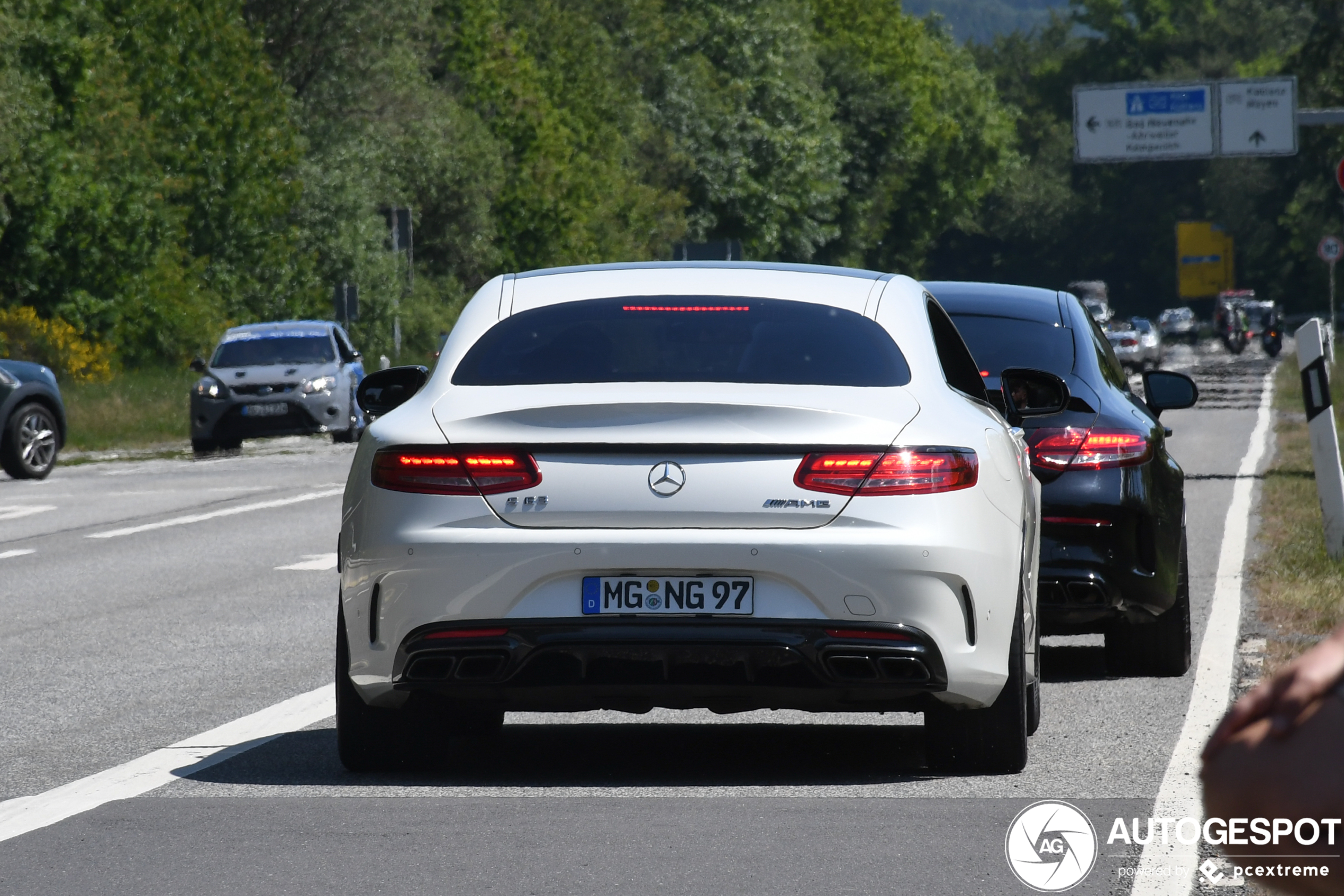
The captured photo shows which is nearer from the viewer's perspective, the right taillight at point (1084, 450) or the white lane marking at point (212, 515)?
the right taillight at point (1084, 450)

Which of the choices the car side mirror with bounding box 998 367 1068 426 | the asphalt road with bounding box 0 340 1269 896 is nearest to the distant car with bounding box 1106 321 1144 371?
the asphalt road with bounding box 0 340 1269 896

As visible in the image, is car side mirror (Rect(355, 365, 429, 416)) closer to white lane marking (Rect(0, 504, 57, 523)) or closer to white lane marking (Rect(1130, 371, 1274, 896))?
white lane marking (Rect(1130, 371, 1274, 896))

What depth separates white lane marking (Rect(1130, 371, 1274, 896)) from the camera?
519 centimetres

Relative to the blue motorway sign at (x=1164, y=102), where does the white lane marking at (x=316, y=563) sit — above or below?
below

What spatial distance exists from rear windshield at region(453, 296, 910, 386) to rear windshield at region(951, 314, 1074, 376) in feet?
8.18

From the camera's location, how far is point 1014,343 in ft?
30.3

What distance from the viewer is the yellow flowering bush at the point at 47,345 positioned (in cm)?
3956

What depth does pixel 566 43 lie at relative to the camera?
75.6 metres

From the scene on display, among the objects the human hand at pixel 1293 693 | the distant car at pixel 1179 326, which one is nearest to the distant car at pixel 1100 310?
the distant car at pixel 1179 326

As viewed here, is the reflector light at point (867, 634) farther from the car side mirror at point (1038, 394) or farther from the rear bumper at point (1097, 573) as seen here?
the rear bumper at point (1097, 573)

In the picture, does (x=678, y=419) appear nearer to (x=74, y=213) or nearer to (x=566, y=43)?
(x=74, y=213)

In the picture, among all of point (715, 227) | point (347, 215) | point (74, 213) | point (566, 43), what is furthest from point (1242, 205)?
point (74, 213)

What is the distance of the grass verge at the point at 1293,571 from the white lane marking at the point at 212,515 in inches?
320

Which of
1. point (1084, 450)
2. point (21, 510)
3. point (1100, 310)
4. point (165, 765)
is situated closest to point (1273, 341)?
point (1100, 310)
